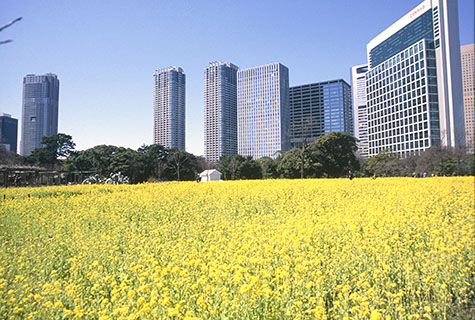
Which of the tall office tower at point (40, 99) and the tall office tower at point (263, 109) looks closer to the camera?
the tall office tower at point (40, 99)

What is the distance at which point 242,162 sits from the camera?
51750 mm

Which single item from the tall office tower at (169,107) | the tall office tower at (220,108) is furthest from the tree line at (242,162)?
the tall office tower at (220,108)

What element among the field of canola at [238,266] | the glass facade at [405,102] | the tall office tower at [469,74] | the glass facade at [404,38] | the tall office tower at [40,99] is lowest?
the field of canola at [238,266]

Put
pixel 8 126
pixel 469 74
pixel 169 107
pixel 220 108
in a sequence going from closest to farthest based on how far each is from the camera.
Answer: pixel 469 74, pixel 8 126, pixel 169 107, pixel 220 108

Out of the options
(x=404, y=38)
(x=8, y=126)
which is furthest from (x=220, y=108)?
(x=8, y=126)

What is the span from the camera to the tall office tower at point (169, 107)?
11925cm

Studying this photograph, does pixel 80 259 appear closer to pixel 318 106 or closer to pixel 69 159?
pixel 69 159

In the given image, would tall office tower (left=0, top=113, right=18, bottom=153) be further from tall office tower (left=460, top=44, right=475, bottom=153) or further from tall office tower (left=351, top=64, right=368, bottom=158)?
tall office tower (left=351, top=64, right=368, bottom=158)

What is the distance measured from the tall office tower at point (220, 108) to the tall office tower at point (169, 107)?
53.7 feet

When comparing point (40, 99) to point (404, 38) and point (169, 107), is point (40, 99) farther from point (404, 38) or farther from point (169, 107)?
point (169, 107)

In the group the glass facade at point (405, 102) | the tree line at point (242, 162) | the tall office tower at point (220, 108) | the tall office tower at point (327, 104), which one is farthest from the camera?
the tall office tower at point (327, 104)

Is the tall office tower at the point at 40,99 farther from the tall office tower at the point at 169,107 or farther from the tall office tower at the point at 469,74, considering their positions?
the tall office tower at the point at 169,107

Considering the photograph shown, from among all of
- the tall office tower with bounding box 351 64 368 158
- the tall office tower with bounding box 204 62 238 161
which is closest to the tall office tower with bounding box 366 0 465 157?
the tall office tower with bounding box 351 64 368 158

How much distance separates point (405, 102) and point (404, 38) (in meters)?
19.5
